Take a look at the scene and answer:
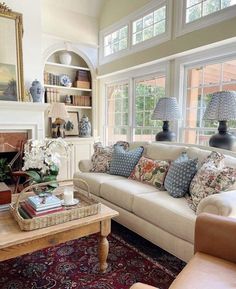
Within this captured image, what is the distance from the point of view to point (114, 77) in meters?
4.95

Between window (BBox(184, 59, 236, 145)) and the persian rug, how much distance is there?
179cm

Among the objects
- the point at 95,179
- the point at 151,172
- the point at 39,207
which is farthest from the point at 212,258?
the point at 95,179

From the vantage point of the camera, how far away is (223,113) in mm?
2480

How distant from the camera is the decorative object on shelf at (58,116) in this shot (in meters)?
4.21

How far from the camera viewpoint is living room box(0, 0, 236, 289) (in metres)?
2.37

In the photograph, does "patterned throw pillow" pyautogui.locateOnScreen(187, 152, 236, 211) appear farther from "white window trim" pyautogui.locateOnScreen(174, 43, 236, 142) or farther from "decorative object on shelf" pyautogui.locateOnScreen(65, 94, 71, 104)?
"decorative object on shelf" pyautogui.locateOnScreen(65, 94, 71, 104)

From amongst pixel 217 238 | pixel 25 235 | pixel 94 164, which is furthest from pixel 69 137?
pixel 217 238

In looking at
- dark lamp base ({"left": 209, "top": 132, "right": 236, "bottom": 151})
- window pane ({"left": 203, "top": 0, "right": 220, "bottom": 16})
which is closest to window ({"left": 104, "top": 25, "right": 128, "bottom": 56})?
window pane ({"left": 203, "top": 0, "right": 220, "bottom": 16})

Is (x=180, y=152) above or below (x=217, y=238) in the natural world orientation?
above

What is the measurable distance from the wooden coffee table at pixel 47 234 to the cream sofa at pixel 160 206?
1.45 ft

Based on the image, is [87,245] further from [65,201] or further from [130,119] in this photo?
[130,119]

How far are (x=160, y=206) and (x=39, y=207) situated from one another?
3.21 ft

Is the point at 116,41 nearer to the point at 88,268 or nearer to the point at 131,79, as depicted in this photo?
the point at 131,79

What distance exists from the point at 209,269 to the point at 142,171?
1671 mm
